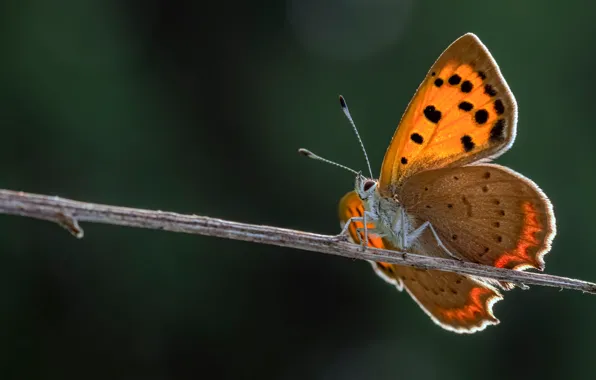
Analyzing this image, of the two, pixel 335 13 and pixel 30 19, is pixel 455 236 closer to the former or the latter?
pixel 335 13

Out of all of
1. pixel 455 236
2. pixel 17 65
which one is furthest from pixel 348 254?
pixel 17 65

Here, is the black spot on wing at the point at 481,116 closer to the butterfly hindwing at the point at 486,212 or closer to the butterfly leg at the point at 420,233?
the butterfly hindwing at the point at 486,212

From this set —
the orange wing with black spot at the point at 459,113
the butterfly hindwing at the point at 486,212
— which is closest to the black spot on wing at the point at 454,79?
the orange wing with black spot at the point at 459,113

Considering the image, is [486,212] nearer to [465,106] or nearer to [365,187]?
[465,106]

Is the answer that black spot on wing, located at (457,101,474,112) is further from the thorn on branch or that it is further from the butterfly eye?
the thorn on branch

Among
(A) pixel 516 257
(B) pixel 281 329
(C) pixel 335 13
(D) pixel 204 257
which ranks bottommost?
(A) pixel 516 257

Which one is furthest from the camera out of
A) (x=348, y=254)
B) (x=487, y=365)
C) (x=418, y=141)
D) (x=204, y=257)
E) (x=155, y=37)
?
(x=155, y=37)

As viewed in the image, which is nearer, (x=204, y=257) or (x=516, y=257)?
(x=516, y=257)
